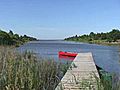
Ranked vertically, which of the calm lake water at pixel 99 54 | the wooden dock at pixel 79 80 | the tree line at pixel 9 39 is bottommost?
the calm lake water at pixel 99 54

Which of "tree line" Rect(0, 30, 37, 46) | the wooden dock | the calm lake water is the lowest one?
the calm lake water

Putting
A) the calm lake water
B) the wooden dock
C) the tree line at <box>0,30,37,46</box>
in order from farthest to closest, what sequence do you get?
the calm lake water < the tree line at <box>0,30,37,46</box> < the wooden dock

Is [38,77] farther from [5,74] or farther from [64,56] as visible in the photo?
[64,56]

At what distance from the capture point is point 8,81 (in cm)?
455

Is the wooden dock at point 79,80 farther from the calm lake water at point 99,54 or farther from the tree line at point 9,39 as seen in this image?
the tree line at point 9,39

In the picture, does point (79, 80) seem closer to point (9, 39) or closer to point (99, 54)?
point (9, 39)

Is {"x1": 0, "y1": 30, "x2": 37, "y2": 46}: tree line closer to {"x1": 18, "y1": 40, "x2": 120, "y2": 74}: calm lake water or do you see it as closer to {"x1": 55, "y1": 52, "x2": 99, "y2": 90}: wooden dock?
{"x1": 18, "y1": 40, "x2": 120, "y2": 74}: calm lake water

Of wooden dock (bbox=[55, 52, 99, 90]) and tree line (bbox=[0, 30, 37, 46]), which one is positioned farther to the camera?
tree line (bbox=[0, 30, 37, 46])

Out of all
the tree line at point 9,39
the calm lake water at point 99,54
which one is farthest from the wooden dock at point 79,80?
the tree line at point 9,39

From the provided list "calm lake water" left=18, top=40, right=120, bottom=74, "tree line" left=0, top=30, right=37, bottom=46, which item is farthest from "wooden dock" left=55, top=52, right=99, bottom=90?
"tree line" left=0, top=30, right=37, bottom=46

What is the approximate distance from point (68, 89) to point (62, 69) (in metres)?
4.83

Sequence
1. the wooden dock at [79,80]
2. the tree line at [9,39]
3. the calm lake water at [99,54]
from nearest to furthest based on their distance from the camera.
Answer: the wooden dock at [79,80] < the tree line at [9,39] < the calm lake water at [99,54]

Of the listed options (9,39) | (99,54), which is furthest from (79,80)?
(99,54)

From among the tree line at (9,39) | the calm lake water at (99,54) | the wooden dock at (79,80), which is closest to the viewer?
the wooden dock at (79,80)
